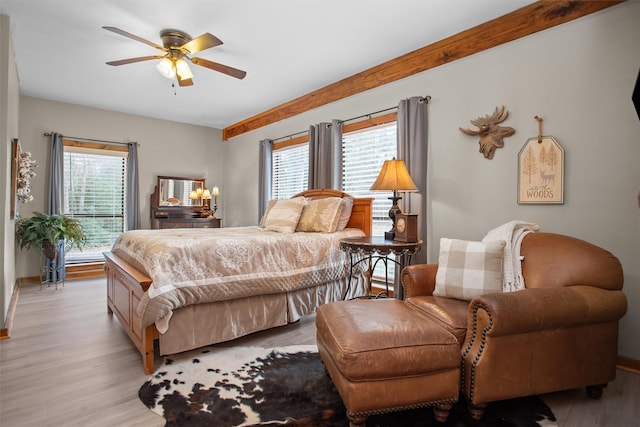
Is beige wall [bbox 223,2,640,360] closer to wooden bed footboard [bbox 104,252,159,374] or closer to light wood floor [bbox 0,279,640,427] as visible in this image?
light wood floor [bbox 0,279,640,427]

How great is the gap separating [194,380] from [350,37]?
304cm

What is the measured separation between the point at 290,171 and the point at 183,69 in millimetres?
2304

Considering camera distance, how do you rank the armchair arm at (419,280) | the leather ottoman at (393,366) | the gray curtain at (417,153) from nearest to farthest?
the leather ottoman at (393,366)
the armchair arm at (419,280)
the gray curtain at (417,153)

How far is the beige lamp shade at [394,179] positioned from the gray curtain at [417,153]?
0.28m

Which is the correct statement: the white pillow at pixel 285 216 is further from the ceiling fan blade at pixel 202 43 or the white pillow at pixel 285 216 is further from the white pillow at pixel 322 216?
the ceiling fan blade at pixel 202 43

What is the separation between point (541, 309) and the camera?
1.60 meters

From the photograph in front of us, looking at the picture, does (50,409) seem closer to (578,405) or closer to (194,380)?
(194,380)

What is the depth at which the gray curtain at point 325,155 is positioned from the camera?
4.17m

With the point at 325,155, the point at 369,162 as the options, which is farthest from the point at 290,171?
the point at 369,162

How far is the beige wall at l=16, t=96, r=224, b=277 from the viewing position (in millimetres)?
4707

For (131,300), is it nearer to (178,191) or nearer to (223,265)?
(223,265)

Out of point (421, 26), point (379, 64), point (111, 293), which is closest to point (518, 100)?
point (421, 26)

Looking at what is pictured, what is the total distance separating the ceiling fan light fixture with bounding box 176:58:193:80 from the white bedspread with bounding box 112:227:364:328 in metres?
1.55

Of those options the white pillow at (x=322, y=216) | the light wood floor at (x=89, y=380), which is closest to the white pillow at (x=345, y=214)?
the white pillow at (x=322, y=216)
